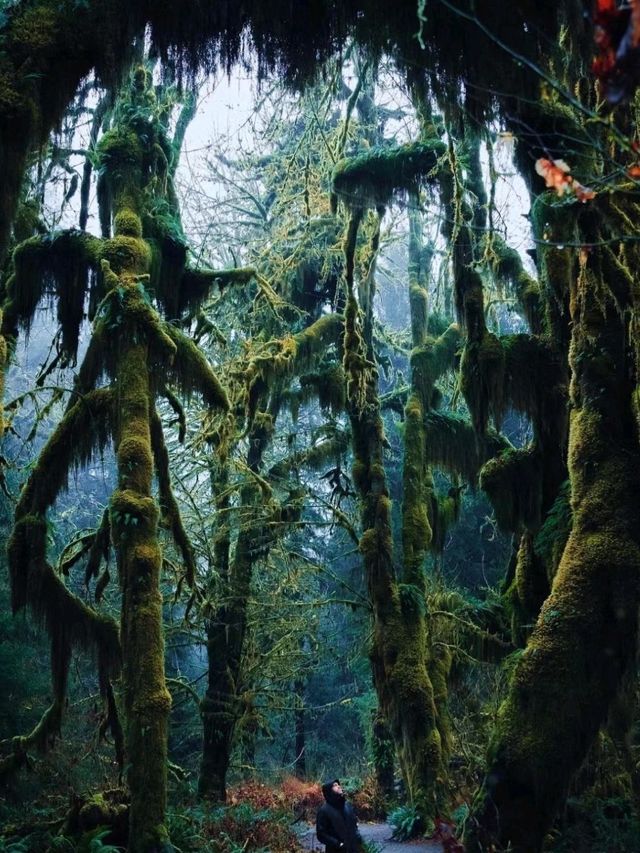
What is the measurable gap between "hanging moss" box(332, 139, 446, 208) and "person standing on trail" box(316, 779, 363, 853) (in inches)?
377

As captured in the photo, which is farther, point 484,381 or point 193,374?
point 484,381

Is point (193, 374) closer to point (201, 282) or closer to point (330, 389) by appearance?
point (201, 282)

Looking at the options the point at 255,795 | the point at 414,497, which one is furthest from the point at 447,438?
the point at 255,795

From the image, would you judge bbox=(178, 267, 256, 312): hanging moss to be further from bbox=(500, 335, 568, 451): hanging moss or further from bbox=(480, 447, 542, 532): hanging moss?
bbox=(480, 447, 542, 532): hanging moss

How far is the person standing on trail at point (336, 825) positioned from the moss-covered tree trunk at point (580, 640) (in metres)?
3.46

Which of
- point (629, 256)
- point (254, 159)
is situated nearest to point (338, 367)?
point (254, 159)

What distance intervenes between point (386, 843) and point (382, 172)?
11720 mm

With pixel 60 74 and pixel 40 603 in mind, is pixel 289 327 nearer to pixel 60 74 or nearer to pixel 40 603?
pixel 40 603

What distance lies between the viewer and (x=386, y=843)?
1377 centimetres

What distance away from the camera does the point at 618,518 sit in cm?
705

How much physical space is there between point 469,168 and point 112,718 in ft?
37.3

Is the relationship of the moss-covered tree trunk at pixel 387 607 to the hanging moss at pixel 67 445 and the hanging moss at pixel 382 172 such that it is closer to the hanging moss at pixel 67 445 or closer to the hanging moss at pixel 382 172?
the hanging moss at pixel 382 172

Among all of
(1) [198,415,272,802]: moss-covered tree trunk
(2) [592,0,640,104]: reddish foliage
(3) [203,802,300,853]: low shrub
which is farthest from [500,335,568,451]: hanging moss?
(2) [592,0,640,104]: reddish foliage

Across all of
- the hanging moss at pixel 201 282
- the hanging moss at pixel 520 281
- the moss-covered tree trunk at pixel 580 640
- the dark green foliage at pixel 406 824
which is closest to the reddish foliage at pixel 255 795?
the dark green foliage at pixel 406 824
